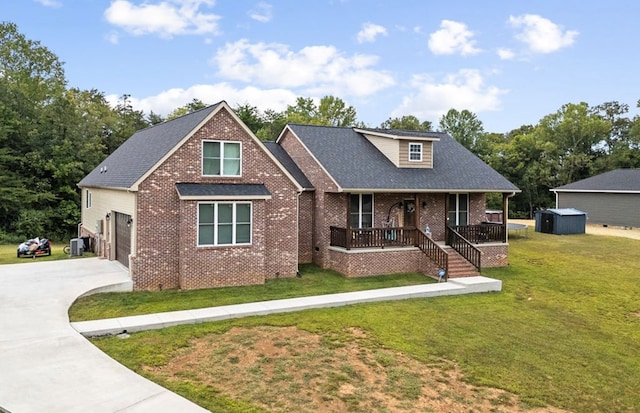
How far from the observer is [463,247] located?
19312mm

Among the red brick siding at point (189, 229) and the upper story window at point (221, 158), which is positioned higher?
the upper story window at point (221, 158)

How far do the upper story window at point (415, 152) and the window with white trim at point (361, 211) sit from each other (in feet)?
9.64

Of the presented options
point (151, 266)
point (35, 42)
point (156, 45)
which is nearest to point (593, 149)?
point (156, 45)

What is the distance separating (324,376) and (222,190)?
8.44 meters

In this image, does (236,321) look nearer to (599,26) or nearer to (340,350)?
(340,350)

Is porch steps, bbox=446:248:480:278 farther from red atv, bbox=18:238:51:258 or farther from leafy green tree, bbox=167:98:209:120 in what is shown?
leafy green tree, bbox=167:98:209:120

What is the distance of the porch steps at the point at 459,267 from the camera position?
17.6 m

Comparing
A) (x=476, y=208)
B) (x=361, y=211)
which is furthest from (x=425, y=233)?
(x=476, y=208)

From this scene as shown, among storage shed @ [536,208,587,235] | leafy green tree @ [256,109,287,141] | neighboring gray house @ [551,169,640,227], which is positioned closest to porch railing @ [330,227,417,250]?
storage shed @ [536,208,587,235]

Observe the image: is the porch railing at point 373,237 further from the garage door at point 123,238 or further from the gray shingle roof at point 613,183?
the gray shingle roof at point 613,183

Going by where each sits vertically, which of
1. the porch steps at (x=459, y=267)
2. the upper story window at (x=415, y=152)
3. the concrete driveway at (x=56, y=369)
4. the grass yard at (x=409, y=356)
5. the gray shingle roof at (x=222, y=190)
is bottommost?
the grass yard at (x=409, y=356)

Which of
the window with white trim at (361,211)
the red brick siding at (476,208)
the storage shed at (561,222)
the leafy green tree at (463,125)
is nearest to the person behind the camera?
the window with white trim at (361,211)

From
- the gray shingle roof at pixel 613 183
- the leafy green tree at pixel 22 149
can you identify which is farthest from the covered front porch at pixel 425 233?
the leafy green tree at pixel 22 149

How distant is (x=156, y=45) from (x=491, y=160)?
127ft
